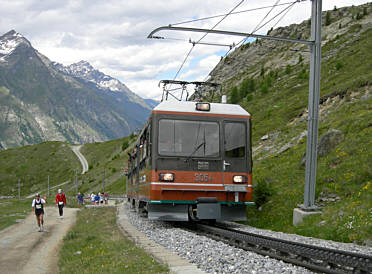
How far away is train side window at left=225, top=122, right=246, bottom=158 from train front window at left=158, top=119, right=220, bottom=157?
0.36 m

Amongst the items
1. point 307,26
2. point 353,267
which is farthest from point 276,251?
point 307,26

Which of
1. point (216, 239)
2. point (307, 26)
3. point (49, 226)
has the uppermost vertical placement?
point (307, 26)

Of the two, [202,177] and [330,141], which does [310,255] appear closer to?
[202,177]

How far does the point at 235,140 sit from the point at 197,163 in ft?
5.08

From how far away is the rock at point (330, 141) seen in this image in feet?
58.1

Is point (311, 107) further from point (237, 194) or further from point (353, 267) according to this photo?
point (353, 267)

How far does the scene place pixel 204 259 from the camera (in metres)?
7.67

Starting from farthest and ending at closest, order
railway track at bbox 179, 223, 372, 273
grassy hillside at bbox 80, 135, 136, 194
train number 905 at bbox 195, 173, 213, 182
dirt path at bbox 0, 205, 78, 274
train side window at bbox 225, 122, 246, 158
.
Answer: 1. grassy hillside at bbox 80, 135, 136, 194
2. train side window at bbox 225, 122, 246, 158
3. train number 905 at bbox 195, 173, 213, 182
4. dirt path at bbox 0, 205, 78, 274
5. railway track at bbox 179, 223, 372, 273

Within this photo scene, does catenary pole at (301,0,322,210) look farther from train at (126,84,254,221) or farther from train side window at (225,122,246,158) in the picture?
train side window at (225,122,246,158)

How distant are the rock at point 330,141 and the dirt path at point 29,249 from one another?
1195cm

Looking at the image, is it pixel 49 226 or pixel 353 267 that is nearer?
pixel 353 267

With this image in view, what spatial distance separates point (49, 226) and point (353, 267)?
17896 millimetres

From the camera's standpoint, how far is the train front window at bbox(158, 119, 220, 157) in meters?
12.8

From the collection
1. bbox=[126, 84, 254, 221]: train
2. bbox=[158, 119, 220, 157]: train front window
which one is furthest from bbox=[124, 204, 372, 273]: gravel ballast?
bbox=[158, 119, 220, 157]: train front window
